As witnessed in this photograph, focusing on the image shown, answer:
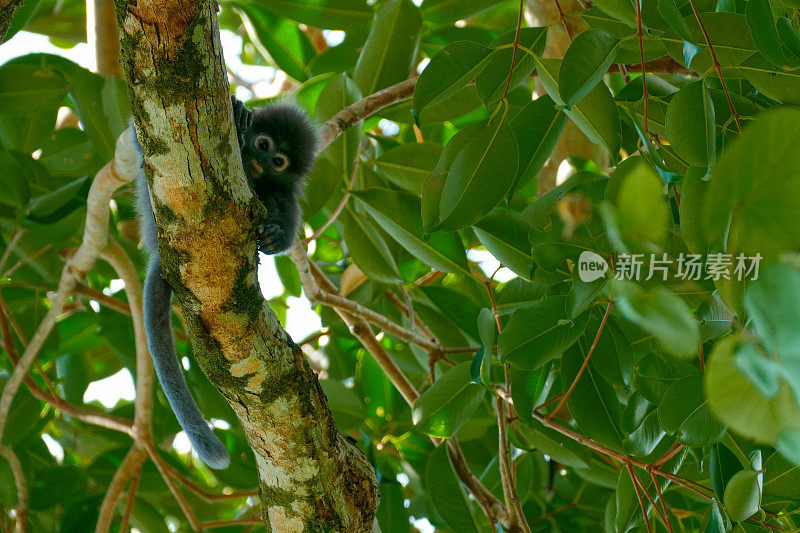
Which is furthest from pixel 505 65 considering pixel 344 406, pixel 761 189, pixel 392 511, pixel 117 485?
pixel 117 485

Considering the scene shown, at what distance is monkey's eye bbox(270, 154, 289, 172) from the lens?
7.08 feet

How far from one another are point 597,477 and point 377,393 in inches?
31.6

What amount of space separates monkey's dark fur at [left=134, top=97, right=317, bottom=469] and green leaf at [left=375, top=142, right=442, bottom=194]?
0.28 metres

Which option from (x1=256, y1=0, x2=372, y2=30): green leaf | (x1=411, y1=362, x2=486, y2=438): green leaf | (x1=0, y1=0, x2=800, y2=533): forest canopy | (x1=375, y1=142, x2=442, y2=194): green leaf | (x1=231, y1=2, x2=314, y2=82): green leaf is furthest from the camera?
(x1=231, y1=2, x2=314, y2=82): green leaf

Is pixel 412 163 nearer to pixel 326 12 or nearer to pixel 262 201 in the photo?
pixel 262 201

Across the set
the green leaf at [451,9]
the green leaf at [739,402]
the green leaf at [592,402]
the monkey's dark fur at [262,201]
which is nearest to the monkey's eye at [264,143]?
the monkey's dark fur at [262,201]

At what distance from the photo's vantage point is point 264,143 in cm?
215

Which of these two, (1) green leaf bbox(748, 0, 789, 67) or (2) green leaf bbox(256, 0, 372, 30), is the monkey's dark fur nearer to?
(2) green leaf bbox(256, 0, 372, 30)

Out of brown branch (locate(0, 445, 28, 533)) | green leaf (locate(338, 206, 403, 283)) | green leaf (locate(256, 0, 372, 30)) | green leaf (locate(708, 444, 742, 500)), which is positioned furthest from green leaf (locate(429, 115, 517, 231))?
brown branch (locate(0, 445, 28, 533))

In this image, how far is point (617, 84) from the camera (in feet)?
7.05

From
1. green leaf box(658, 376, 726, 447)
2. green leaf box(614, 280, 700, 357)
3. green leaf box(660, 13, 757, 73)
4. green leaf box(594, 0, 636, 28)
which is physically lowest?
green leaf box(658, 376, 726, 447)

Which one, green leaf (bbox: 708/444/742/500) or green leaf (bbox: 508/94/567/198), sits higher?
green leaf (bbox: 508/94/567/198)

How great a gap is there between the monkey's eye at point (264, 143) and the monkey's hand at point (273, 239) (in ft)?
1.27

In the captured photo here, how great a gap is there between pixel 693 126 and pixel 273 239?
42.0 inches
